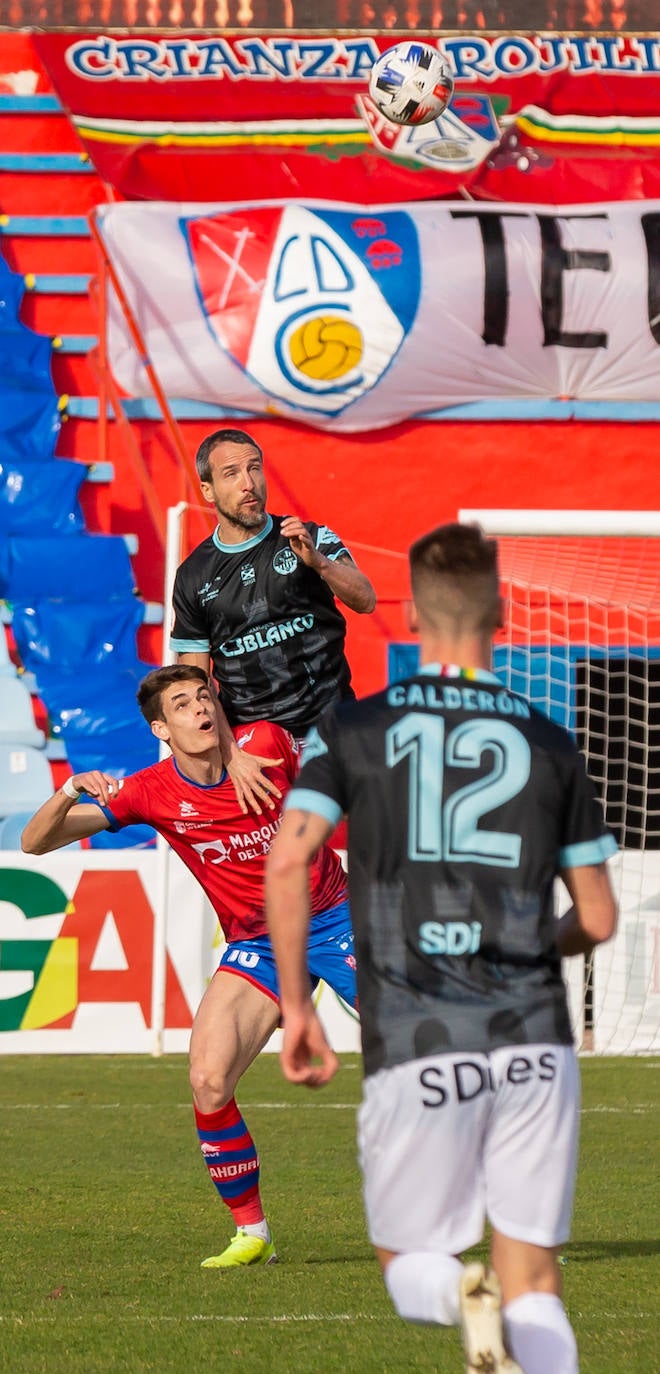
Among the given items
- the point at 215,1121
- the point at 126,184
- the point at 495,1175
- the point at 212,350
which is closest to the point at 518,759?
the point at 495,1175

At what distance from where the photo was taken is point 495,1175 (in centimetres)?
328

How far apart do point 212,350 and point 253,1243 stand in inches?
439

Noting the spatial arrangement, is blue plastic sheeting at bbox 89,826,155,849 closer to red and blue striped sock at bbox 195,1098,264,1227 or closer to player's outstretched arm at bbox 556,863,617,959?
red and blue striped sock at bbox 195,1098,264,1227

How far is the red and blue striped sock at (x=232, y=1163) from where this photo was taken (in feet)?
19.7

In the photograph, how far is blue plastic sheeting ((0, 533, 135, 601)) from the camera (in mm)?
15688

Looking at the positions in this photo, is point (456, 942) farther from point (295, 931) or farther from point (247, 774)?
point (247, 774)

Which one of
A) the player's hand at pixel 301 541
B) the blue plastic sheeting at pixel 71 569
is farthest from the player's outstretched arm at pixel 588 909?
the blue plastic sheeting at pixel 71 569

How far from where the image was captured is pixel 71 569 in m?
15.7

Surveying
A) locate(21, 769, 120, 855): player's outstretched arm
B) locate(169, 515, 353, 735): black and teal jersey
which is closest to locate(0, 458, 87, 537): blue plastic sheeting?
locate(169, 515, 353, 735): black and teal jersey

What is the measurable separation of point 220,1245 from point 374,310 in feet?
35.9

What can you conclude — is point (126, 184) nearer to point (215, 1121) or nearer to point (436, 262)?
point (436, 262)

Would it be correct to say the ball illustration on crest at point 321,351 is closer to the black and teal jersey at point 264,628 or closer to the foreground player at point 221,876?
the black and teal jersey at point 264,628

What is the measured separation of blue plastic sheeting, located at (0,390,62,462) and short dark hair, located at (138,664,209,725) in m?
10.4

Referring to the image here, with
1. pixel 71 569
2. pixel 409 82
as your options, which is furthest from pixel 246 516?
pixel 71 569
